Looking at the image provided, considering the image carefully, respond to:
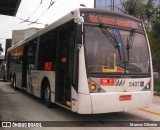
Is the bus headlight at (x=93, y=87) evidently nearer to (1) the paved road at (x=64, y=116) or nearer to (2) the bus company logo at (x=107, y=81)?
(2) the bus company logo at (x=107, y=81)

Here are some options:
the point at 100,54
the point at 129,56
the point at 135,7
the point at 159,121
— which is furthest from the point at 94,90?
the point at 135,7

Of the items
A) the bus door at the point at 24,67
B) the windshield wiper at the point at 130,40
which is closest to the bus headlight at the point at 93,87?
the windshield wiper at the point at 130,40

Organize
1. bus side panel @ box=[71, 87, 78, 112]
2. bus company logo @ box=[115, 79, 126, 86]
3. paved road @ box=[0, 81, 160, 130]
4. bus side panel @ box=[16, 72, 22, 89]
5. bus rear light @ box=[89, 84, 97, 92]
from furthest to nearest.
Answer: bus side panel @ box=[16, 72, 22, 89] < paved road @ box=[0, 81, 160, 130] < bus company logo @ box=[115, 79, 126, 86] < bus side panel @ box=[71, 87, 78, 112] < bus rear light @ box=[89, 84, 97, 92]

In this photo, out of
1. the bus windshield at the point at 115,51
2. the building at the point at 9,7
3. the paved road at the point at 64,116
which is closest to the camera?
the bus windshield at the point at 115,51

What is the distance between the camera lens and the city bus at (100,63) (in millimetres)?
8312

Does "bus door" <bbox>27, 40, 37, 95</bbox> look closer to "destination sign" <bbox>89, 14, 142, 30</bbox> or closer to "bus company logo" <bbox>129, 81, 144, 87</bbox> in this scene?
"destination sign" <bbox>89, 14, 142, 30</bbox>

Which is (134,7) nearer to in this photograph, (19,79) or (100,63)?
(19,79)

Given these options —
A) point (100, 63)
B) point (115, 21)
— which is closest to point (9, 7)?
point (115, 21)

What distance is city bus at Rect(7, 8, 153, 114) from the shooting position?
831 cm

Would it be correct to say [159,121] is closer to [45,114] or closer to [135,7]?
[45,114]

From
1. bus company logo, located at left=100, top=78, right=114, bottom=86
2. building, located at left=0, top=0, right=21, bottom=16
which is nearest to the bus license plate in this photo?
bus company logo, located at left=100, top=78, right=114, bottom=86

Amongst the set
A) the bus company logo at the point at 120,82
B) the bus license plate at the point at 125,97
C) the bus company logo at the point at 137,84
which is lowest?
the bus license plate at the point at 125,97

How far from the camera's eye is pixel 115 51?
8883 millimetres

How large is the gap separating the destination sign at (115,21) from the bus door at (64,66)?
84 centimetres
